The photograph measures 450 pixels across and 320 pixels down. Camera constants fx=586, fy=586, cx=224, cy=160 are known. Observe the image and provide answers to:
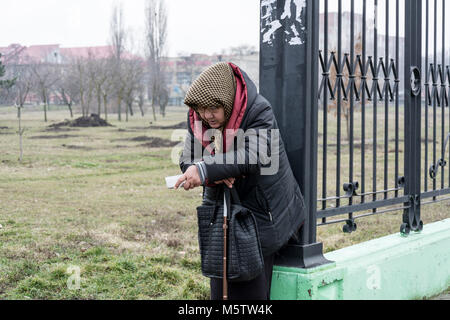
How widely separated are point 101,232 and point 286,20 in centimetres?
407

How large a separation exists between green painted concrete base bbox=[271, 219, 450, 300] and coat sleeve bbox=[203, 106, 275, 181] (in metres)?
0.88

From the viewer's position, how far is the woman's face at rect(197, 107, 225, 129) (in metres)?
2.88

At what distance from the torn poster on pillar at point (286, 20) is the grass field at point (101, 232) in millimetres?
2122

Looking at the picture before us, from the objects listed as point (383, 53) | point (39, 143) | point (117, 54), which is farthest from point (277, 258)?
point (117, 54)

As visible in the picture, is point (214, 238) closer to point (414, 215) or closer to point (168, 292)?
point (168, 292)

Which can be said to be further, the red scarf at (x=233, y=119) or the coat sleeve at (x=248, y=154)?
the red scarf at (x=233, y=119)

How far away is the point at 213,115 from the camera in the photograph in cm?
289

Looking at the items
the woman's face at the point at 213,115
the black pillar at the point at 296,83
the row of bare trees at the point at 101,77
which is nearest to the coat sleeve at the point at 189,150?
the woman's face at the point at 213,115

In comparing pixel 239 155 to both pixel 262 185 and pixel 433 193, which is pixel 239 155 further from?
pixel 433 193

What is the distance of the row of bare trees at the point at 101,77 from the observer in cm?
2654

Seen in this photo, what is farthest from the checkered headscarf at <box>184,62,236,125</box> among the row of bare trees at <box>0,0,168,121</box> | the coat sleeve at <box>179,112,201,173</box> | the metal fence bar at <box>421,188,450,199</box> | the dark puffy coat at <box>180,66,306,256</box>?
the row of bare trees at <box>0,0,168,121</box>

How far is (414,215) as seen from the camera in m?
4.77

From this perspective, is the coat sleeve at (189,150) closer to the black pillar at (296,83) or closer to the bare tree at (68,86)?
the black pillar at (296,83)
